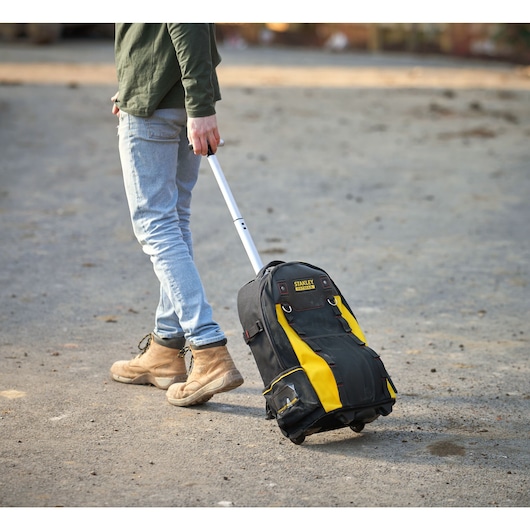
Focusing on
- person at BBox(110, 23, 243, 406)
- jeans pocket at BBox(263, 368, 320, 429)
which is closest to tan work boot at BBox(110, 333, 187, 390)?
person at BBox(110, 23, 243, 406)

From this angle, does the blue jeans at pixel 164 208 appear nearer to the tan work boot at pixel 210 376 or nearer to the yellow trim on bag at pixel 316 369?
the tan work boot at pixel 210 376

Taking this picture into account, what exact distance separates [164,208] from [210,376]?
2.41 feet

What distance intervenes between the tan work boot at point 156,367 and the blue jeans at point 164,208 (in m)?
0.28

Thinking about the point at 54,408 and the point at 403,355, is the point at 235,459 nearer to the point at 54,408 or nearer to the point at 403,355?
the point at 54,408

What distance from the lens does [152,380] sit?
4094mm

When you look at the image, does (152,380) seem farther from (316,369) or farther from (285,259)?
(285,259)

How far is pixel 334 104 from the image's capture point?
481 inches

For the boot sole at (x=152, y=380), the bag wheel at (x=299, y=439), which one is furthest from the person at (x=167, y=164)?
the bag wheel at (x=299, y=439)

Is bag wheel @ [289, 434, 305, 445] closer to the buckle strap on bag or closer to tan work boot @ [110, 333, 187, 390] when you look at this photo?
the buckle strap on bag

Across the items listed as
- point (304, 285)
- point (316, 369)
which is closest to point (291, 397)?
point (316, 369)

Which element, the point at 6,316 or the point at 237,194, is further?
the point at 237,194

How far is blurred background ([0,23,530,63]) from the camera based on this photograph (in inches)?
766
